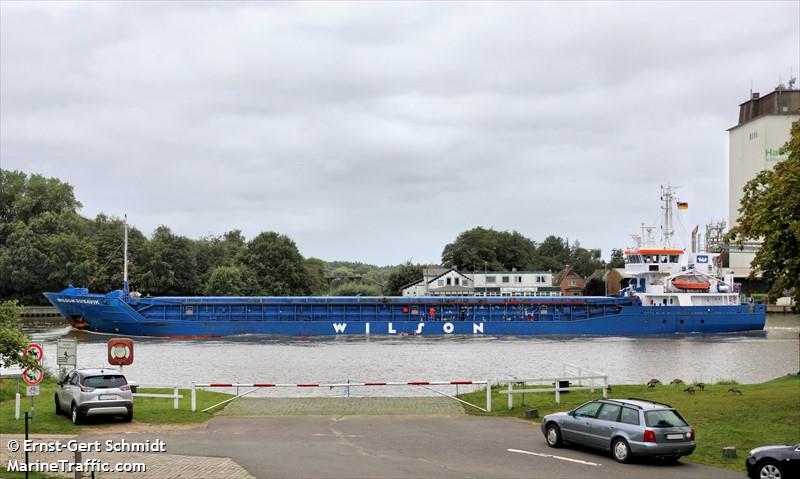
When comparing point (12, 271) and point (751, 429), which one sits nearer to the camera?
point (751, 429)

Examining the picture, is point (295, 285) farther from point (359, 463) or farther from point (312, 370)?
point (359, 463)

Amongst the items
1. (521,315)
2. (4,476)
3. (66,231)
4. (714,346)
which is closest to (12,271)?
(66,231)

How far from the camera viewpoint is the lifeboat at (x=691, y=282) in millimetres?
69938

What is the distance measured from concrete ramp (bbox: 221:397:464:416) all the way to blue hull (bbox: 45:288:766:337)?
42.8 metres

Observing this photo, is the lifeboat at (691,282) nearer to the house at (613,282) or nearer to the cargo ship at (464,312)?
the cargo ship at (464,312)

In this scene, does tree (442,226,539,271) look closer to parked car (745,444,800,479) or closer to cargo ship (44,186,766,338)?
cargo ship (44,186,766,338)

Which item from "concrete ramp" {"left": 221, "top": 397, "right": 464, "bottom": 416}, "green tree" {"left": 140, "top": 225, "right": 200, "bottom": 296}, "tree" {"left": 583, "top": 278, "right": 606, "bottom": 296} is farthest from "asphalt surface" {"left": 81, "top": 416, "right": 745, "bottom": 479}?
"tree" {"left": 583, "top": 278, "right": 606, "bottom": 296}

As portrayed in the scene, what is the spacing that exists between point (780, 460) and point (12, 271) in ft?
334

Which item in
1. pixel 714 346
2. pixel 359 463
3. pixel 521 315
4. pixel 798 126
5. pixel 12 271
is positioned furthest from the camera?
pixel 12 271

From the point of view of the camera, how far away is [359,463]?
14.4m

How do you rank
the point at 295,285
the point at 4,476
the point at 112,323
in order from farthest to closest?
the point at 295,285
the point at 112,323
the point at 4,476

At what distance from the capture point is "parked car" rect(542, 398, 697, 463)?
14.4 m

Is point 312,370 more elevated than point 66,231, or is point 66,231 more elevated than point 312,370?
point 66,231

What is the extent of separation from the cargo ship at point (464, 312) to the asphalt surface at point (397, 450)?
47319mm
